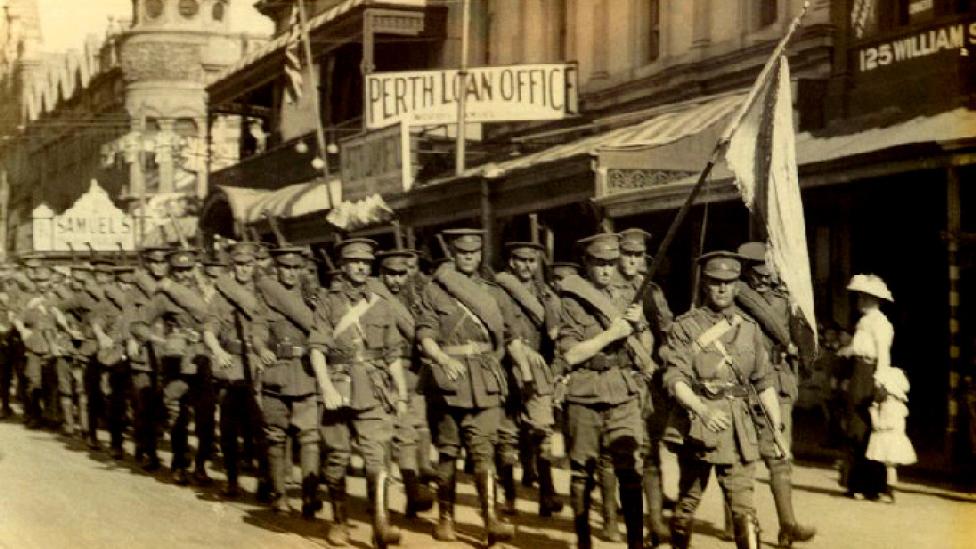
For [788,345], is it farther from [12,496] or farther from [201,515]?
[12,496]

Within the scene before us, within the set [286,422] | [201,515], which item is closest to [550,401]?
[286,422]

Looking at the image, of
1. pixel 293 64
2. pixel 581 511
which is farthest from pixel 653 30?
pixel 581 511

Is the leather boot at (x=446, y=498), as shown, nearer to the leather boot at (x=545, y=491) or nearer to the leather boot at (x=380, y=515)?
the leather boot at (x=380, y=515)

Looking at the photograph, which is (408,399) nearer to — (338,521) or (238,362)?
(338,521)

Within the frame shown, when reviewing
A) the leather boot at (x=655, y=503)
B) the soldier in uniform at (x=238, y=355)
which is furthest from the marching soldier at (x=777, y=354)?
the soldier in uniform at (x=238, y=355)

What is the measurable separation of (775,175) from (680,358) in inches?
60.8

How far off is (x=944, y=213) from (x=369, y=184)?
35.6 ft

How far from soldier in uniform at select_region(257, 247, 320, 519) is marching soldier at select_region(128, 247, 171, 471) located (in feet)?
10.0

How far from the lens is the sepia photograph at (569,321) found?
8.81 meters

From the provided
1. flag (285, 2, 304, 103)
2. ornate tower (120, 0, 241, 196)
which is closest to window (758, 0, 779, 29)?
flag (285, 2, 304, 103)

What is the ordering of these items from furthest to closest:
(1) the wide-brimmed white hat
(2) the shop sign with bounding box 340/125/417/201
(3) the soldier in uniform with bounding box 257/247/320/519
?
1. (2) the shop sign with bounding box 340/125/417/201
2. (1) the wide-brimmed white hat
3. (3) the soldier in uniform with bounding box 257/247/320/519

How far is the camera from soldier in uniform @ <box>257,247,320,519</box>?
1061 cm

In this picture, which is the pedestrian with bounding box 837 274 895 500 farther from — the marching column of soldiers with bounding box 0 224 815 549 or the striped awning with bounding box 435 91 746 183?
the striped awning with bounding box 435 91 746 183

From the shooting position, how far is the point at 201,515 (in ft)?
36.2
